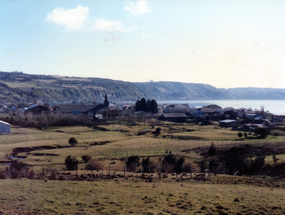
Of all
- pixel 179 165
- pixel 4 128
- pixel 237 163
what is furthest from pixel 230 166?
pixel 4 128

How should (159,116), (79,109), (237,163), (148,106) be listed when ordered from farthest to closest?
(148,106)
(79,109)
(159,116)
(237,163)

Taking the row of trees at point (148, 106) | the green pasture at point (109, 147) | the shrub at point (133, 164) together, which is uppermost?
the row of trees at point (148, 106)

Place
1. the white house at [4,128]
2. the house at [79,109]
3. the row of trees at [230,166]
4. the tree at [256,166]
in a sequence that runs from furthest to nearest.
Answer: the house at [79,109]
the white house at [4,128]
the tree at [256,166]
the row of trees at [230,166]

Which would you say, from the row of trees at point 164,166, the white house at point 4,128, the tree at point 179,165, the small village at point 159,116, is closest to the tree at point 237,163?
the row of trees at point 164,166

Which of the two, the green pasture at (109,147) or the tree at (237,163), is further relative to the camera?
the green pasture at (109,147)

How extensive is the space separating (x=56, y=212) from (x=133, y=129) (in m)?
52.7

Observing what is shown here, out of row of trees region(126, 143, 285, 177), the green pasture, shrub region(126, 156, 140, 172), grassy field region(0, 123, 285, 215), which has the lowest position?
the green pasture

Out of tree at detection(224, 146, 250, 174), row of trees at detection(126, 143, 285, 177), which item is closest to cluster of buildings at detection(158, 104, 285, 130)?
tree at detection(224, 146, 250, 174)

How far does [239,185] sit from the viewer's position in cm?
1853

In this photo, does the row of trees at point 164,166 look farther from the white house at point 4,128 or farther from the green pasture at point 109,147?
the white house at point 4,128

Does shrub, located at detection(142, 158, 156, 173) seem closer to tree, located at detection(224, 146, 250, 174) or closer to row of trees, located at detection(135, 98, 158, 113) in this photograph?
tree, located at detection(224, 146, 250, 174)

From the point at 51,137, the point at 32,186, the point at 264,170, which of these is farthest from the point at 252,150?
the point at 51,137

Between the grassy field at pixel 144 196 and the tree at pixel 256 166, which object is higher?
the grassy field at pixel 144 196

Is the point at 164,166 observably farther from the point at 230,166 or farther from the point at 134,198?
the point at 134,198
